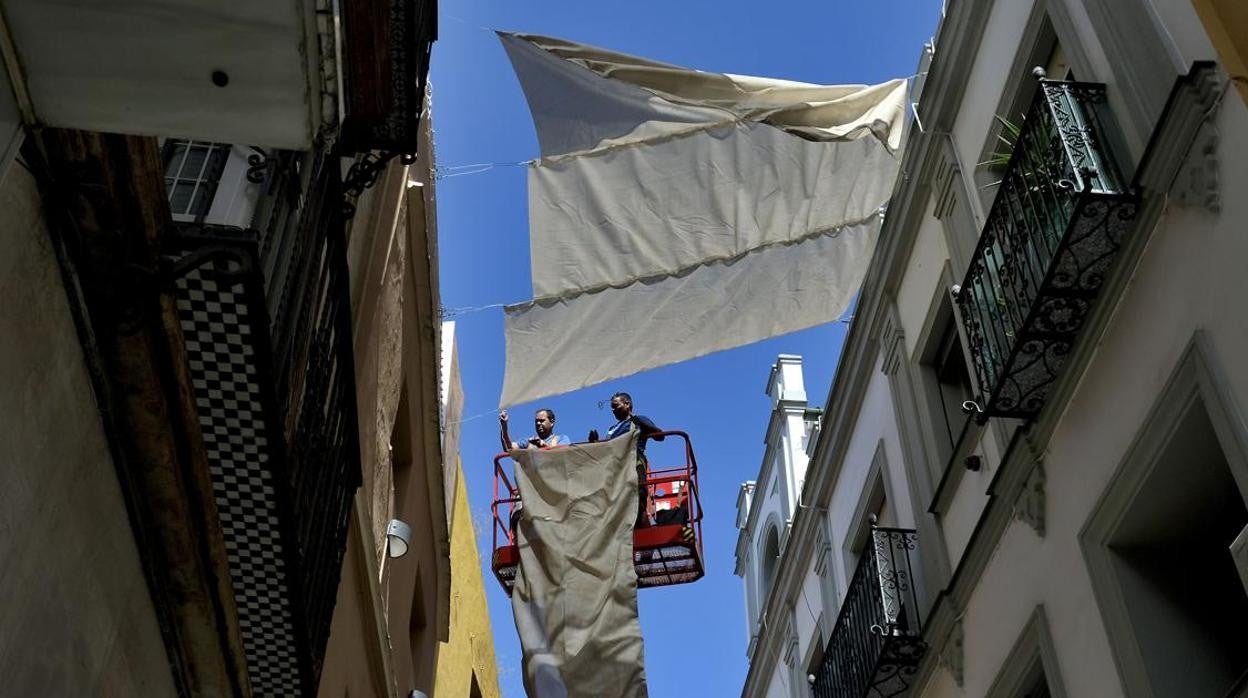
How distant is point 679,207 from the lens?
10672mm

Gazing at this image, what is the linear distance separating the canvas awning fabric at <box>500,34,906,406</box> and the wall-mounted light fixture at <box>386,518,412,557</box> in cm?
197

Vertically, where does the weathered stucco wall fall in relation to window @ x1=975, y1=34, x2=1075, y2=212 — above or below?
below

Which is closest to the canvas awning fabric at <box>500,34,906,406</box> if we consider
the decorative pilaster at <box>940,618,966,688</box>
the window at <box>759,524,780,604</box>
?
the decorative pilaster at <box>940,618,966,688</box>

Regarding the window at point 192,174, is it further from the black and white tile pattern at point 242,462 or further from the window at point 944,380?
the window at point 944,380

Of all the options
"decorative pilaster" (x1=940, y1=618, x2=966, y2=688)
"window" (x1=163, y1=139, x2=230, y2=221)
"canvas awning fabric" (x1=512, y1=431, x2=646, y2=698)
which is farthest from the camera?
"canvas awning fabric" (x1=512, y1=431, x2=646, y2=698)

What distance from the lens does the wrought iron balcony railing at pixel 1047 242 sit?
6531 mm

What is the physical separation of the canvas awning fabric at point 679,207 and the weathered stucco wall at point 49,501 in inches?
252

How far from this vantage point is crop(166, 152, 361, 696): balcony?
426cm

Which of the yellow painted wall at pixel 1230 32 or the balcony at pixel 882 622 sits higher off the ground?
the yellow painted wall at pixel 1230 32

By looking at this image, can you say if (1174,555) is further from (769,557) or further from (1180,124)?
(769,557)

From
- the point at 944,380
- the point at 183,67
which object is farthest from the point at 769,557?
the point at 183,67

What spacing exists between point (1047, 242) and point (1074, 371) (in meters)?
0.85

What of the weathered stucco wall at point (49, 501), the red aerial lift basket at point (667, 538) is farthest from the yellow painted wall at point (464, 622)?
the weathered stucco wall at point (49, 501)

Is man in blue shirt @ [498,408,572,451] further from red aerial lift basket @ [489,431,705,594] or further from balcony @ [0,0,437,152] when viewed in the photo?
balcony @ [0,0,437,152]
